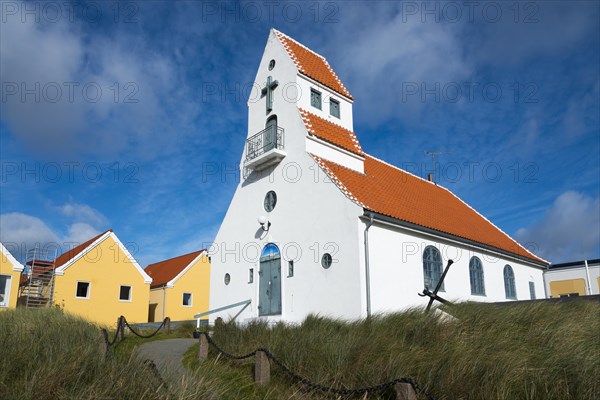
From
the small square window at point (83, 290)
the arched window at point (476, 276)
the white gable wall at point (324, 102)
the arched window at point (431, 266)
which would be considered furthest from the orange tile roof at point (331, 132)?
the small square window at point (83, 290)

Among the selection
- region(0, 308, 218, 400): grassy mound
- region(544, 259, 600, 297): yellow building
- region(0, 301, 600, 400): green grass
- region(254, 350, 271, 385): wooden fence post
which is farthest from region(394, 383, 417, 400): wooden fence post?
region(544, 259, 600, 297): yellow building

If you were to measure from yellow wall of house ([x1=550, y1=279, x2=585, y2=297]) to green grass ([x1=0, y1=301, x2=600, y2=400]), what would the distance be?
801 inches

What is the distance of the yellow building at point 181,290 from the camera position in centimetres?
3412

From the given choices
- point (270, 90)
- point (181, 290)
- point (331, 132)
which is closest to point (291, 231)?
point (331, 132)

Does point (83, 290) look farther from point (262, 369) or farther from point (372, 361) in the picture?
point (372, 361)

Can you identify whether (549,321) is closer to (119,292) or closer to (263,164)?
(263,164)

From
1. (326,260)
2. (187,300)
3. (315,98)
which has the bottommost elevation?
(187,300)

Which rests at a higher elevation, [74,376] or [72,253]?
[72,253]

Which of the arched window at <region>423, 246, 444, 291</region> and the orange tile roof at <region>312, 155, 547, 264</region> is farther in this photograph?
the arched window at <region>423, 246, 444, 291</region>

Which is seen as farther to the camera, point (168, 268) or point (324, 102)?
point (168, 268)

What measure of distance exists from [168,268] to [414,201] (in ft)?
77.5

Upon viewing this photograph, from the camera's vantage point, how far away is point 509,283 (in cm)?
2272

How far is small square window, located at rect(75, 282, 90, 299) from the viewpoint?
27.8 m

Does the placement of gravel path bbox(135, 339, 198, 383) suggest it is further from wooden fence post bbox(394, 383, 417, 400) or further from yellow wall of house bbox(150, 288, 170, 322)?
yellow wall of house bbox(150, 288, 170, 322)
